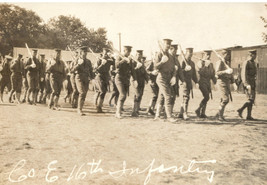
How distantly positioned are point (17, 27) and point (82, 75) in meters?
25.5

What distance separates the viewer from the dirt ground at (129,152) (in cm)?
435

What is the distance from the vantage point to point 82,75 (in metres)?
10.2

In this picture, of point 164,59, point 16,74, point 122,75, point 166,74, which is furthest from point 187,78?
point 16,74

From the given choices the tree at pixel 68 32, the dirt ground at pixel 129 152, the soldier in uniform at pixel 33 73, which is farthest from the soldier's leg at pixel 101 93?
the tree at pixel 68 32

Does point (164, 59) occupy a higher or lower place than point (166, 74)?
higher

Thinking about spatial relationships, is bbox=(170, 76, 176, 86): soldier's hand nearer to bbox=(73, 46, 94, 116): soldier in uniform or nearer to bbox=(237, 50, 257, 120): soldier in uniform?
bbox=(237, 50, 257, 120): soldier in uniform

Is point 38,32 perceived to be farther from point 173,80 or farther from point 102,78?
point 173,80

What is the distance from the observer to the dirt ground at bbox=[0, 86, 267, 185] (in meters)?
4.35

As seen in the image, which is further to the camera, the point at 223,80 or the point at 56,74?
the point at 56,74

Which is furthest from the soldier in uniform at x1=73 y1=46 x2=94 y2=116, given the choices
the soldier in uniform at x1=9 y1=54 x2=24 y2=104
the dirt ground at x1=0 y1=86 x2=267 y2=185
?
the soldier in uniform at x1=9 y1=54 x2=24 y2=104

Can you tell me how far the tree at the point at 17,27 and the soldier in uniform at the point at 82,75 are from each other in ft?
65.3

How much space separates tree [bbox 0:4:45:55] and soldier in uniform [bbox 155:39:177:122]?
22526 millimetres

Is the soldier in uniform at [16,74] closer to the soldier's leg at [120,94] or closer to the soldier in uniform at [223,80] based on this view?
the soldier's leg at [120,94]

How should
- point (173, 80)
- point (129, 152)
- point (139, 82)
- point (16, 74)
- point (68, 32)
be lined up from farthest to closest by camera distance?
point (68, 32)
point (16, 74)
point (139, 82)
point (173, 80)
point (129, 152)
